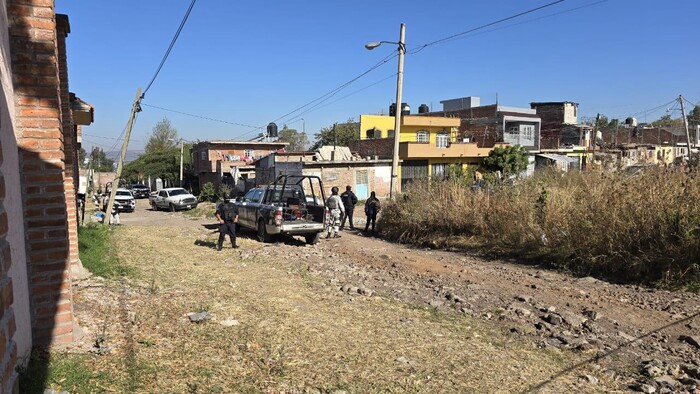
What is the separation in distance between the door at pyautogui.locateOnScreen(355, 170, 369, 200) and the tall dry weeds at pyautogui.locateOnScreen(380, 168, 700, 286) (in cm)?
1900

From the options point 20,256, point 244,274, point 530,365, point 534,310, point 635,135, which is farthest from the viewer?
point 635,135

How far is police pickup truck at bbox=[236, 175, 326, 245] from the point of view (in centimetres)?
1293

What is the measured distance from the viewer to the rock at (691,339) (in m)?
5.48

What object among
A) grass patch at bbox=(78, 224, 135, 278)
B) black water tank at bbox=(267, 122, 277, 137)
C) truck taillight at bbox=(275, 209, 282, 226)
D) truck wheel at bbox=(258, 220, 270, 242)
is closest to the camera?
A: grass patch at bbox=(78, 224, 135, 278)

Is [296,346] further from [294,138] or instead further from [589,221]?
[294,138]

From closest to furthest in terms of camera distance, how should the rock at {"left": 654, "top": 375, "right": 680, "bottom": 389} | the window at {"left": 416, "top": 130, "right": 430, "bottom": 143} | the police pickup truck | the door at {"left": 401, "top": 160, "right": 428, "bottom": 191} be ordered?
the rock at {"left": 654, "top": 375, "right": 680, "bottom": 389} → the police pickup truck → the door at {"left": 401, "top": 160, "right": 428, "bottom": 191} → the window at {"left": 416, "top": 130, "right": 430, "bottom": 143}

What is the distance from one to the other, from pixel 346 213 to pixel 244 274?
9.21 meters

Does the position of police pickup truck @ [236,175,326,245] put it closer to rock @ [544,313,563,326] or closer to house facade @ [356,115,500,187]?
rock @ [544,313,563,326]

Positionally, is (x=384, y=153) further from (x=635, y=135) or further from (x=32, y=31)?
(x=635, y=135)

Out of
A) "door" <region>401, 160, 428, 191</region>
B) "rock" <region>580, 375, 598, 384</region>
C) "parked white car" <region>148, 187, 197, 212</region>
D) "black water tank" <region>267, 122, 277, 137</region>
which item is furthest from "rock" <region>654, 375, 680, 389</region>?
"black water tank" <region>267, 122, 277, 137</region>

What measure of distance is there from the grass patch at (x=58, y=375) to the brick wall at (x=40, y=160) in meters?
0.38

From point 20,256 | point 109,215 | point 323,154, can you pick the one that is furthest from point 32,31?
point 323,154

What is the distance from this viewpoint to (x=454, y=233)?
1310 centimetres

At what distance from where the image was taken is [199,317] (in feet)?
18.8
